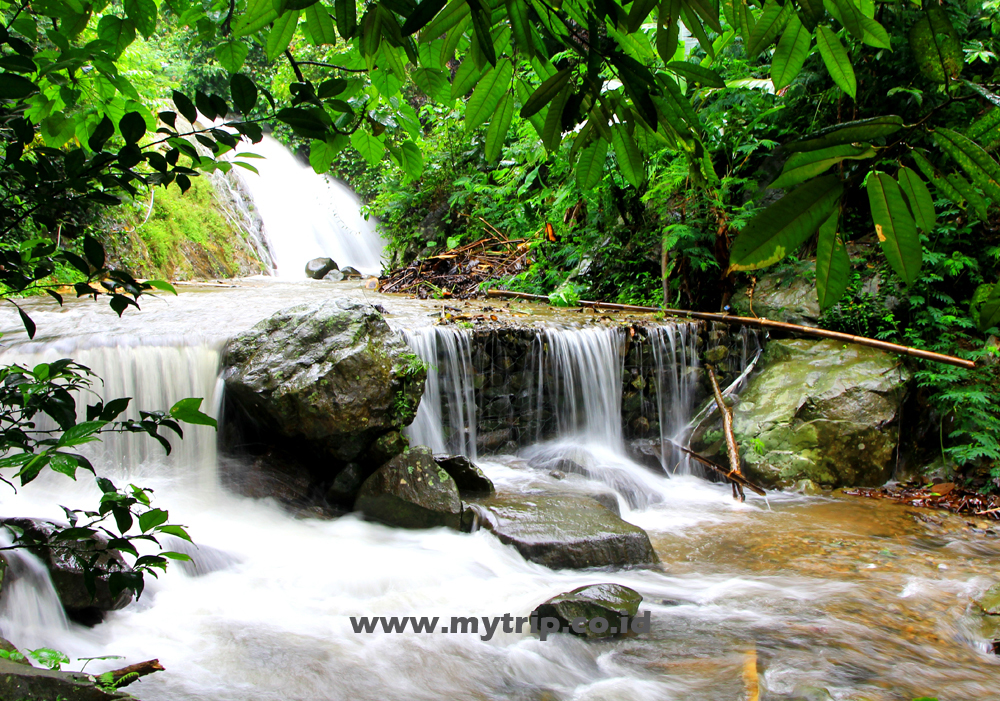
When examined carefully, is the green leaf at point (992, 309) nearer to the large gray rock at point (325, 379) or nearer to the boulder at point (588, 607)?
the boulder at point (588, 607)

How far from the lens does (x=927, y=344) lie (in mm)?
6172

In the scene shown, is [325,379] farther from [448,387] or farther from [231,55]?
[231,55]

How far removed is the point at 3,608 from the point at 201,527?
1.39m

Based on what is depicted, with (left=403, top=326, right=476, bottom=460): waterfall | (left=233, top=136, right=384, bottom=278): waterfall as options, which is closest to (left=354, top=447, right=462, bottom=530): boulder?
(left=403, top=326, right=476, bottom=460): waterfall

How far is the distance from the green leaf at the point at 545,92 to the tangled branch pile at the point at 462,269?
26.5ft

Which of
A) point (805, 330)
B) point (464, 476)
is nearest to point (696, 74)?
point (464, 476)

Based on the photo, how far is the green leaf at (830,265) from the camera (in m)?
0.65

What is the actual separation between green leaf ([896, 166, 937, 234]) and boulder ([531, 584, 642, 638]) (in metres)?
2.81

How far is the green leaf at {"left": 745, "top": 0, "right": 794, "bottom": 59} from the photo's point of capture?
0.96 metres

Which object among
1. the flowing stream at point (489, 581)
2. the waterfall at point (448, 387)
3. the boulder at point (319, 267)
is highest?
the boulder at point (319, 267)

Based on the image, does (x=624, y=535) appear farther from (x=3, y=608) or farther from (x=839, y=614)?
(x=3, y=608)

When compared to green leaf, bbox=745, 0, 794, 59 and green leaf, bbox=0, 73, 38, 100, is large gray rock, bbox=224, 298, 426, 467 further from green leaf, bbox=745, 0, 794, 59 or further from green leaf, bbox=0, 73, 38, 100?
green leaf, bbox=745, 0, 794, 59

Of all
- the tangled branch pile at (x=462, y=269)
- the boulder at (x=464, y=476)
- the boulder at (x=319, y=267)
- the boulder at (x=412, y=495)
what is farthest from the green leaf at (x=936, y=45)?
the boulder at (x=319, y=267)

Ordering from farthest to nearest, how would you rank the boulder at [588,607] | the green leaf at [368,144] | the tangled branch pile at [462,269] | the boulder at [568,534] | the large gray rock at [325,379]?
the tangled branch pile at [462,269] < the large gray rock at [325,379] < the boulder at [568,534] < the boulder at [588,607] < the green leaf at [368,144]
